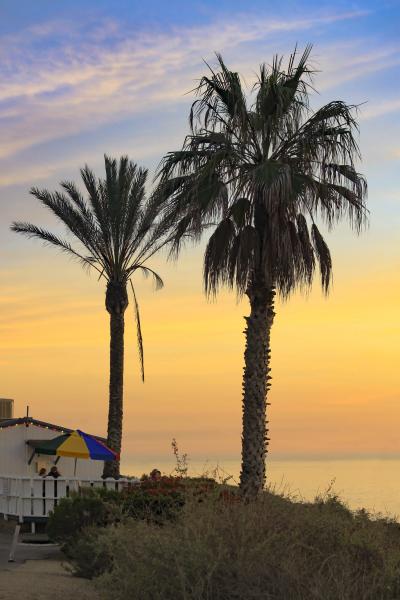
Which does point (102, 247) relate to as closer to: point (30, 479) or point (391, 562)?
point (30, 479)

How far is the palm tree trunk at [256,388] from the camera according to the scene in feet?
85.3

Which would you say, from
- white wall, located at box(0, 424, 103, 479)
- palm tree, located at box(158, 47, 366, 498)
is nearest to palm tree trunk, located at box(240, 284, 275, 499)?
palm tree, located at box(158, 47, 366, 498)

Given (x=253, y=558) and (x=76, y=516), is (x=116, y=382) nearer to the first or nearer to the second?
(x=76, y=516)

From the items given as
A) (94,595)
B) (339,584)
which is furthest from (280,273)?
(339,584)

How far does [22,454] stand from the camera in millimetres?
37125

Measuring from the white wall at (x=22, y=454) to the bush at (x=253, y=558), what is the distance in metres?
23.0

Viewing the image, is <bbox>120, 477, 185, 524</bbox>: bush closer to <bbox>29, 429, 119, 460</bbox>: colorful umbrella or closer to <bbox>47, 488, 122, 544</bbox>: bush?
<bbox>47, 488, 122, 544</bbox>: bush

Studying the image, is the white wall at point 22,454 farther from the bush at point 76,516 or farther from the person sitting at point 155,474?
the bush at point 76,516

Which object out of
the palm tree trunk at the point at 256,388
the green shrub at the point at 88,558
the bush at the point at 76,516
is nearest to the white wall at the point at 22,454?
the palm tree trunk at the point at 256,388

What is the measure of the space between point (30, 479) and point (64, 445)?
3.35 metres

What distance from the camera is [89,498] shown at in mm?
21156

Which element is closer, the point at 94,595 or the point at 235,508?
the point at 235,508

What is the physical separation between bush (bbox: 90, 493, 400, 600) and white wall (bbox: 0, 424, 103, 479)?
2295cm

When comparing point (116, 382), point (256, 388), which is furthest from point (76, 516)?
point (116, 382)
